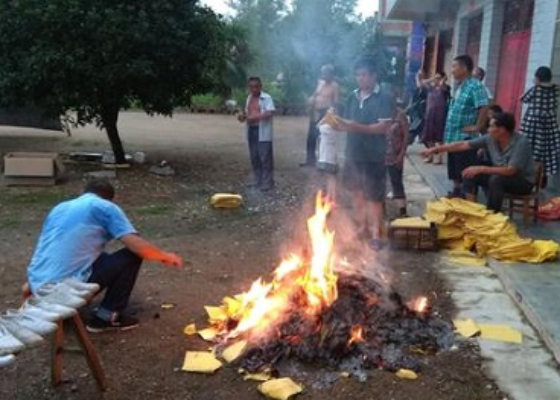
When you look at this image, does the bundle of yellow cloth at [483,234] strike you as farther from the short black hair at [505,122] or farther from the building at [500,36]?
the building at [500,36]

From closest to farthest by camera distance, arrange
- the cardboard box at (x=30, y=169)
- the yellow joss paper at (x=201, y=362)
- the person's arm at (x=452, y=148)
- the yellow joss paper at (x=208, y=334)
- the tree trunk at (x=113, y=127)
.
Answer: the yellow joss paper at (x=201, y=362) → the yellow joss paper at (x=208, y=334) → the person's arm at (x=452, y=148) → the cardboard box at (x=30, y=169) → the tree trunk at (x=113, y=127)

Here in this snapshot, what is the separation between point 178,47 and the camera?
10.4m

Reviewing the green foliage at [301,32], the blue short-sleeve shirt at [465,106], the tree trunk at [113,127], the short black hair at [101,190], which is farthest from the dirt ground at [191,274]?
the green foliage at [301,32]

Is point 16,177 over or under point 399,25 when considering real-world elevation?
under

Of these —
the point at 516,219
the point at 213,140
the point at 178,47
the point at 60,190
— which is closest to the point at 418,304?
the point at 516,219

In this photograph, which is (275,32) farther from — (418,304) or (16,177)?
(418,304)

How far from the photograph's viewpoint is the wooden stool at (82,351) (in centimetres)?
365

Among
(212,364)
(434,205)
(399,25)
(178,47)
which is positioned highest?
(399,25)

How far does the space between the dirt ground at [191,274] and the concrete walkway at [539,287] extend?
528mm

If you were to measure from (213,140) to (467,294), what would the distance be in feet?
38.1

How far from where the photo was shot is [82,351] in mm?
3758

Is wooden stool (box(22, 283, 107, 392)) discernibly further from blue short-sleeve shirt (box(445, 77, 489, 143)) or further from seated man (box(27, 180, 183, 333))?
blue short-sleeve shirt (box(445, 77, 489, 143))

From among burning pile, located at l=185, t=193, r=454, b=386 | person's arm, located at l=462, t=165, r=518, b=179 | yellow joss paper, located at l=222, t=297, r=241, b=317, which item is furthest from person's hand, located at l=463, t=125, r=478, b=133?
yellow joss paper, located at l=222, t=297, r=241, b=317

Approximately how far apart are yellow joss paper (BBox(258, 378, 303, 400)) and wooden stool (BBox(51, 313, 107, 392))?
92 cm
